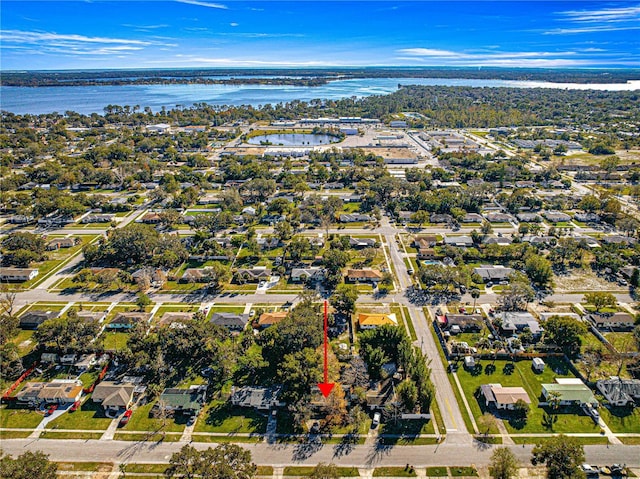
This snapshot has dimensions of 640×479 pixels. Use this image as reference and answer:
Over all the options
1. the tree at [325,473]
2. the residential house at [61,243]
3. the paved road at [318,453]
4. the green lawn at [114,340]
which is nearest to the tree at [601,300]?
the paved road at [318,453]

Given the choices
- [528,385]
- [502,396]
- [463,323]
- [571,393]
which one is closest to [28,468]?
[502,396]

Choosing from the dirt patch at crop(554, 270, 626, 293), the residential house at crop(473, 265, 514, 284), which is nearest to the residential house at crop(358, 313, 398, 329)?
the residential house at crop(473, 265, 514, 284)

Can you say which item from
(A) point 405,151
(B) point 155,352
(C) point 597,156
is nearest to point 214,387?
(B) point 155,352

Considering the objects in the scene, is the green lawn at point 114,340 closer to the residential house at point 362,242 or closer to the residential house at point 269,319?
the residential house at point 269,319

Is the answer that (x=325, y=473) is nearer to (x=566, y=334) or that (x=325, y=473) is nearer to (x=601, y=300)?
(x=566, y=334)

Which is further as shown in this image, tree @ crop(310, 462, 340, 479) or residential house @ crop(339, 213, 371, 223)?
residential house @ crop(339, 213, 371, 223)

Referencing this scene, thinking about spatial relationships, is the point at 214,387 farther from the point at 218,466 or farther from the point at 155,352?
the point at 218,466

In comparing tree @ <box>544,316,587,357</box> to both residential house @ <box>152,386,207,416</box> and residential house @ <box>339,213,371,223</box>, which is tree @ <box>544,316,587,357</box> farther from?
residential house @ <box>339,213,371,223</box>

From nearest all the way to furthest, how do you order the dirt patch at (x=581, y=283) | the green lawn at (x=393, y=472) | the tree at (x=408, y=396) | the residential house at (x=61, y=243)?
the green lawn at (x=393, y=472) < the tree at (x=408, y=396) < the dirt patch at (x=581, y=283) < the residential house at (x=61, y=243)

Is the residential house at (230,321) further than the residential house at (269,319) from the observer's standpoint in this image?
No
